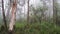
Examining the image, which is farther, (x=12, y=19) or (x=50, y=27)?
(x=50, y=27)

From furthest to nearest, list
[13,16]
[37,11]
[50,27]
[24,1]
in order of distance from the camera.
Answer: [24,1], [37,11], [50,27], [13,16]

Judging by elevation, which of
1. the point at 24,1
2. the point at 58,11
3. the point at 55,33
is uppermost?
the point at 24,1

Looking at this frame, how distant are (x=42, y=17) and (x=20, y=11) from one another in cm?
305

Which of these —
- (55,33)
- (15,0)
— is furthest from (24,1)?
(15,0)

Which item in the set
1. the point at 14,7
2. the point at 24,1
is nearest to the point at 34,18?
the point at 24,1

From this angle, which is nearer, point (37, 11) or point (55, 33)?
point (55, 33)

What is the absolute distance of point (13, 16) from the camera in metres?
8.62

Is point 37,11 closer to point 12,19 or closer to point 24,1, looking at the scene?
point 24,1

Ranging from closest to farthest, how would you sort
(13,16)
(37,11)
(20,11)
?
1. (13,16)
2. (37,11)
3. (20,11)

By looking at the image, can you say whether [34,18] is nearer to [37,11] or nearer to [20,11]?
[37,11]

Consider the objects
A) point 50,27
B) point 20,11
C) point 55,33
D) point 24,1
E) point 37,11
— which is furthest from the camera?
point 20,11

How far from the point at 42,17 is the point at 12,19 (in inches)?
338

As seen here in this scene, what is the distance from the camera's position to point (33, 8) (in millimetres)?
16406

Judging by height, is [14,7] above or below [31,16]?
above
